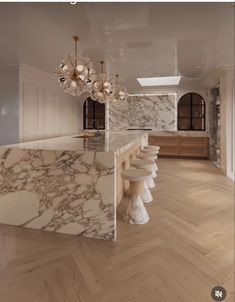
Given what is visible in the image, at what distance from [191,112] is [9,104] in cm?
611

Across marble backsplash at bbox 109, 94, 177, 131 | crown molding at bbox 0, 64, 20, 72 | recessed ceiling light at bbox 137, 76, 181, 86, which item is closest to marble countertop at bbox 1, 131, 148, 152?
crown molding at bbox 0, 64, 20, 72

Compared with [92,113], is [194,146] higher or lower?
lower

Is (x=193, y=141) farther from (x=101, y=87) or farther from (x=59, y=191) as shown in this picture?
(x=59, y=191)

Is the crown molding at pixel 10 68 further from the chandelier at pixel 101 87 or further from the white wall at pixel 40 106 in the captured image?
the chandelier at pixel 101 87

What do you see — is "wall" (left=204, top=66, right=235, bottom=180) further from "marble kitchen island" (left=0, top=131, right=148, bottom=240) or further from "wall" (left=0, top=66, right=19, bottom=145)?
"wall" (left=0, top=66, right=19, bottom=145)

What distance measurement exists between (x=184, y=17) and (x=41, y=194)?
251 centimetres

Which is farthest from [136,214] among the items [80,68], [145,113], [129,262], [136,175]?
[145,113]

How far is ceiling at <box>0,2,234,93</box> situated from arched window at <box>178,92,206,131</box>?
3459 mm

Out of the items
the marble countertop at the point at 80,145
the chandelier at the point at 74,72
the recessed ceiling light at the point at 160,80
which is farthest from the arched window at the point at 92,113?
the marble countertop at the point at 80,145

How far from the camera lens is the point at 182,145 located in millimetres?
8422

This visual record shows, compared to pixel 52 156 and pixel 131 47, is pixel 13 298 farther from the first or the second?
pixel 131 47

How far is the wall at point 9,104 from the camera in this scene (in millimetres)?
5297

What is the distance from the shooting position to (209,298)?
1.64m

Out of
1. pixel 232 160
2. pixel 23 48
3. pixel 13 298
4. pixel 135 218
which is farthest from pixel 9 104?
pixel 232 160
